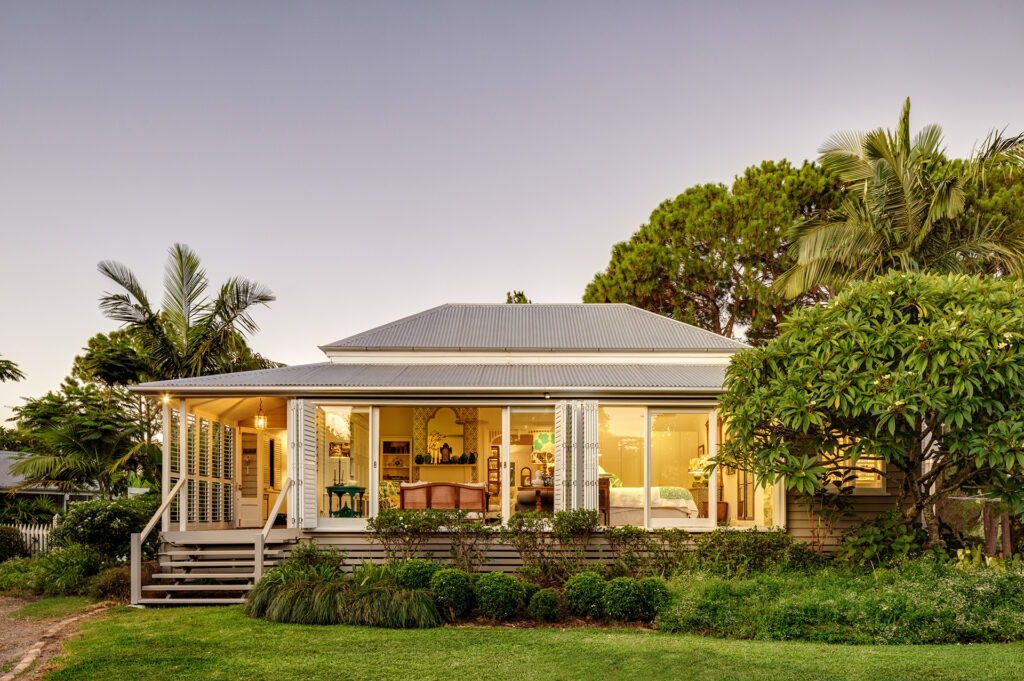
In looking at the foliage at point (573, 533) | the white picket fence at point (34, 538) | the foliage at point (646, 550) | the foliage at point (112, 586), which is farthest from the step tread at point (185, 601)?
the white picket fence at point (34, 538)

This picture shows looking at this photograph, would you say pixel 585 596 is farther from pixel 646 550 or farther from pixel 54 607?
pixel 54 607

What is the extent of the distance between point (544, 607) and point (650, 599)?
132 centimetres

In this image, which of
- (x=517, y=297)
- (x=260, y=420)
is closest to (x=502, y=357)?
(x=260, y=420)

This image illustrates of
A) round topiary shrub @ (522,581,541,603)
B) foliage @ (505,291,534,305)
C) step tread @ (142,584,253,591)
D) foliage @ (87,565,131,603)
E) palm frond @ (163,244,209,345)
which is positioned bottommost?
foliage @ (87,565,131,603)

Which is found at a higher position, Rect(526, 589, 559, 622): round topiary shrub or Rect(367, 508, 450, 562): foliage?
Rect(367, 508, 450, 562): foliage

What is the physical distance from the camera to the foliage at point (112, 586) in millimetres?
12234

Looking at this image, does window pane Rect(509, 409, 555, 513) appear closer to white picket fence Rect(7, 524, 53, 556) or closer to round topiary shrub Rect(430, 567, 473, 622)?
round topiary shrub Rect(430, 567, 473, 622)

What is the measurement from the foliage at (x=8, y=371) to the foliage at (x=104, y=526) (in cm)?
532

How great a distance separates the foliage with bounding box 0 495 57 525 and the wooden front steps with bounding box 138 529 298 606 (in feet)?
31.4

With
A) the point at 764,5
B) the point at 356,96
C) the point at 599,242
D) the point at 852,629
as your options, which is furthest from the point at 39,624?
the point at 599,242

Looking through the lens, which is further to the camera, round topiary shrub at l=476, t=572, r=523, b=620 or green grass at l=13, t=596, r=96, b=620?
green grass at l=13, t=596, r=96, b=620

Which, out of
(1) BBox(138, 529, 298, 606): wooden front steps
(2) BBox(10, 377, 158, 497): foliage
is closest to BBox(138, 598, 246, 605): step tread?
(1) BBox(138, 529, 298, 606): wooden front steps

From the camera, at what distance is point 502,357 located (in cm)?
1526

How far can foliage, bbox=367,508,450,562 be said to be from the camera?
11.9 meters
